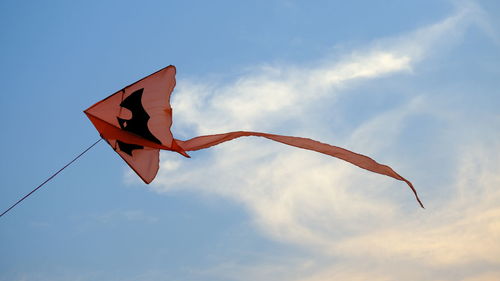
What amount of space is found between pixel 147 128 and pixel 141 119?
29 centimetres

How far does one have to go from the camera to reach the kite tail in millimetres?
12203

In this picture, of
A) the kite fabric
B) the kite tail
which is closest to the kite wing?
the kite fabric

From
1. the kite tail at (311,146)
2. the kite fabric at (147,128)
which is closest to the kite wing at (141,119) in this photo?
the kite fabric at (147,128)

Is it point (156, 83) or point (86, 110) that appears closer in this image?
point (86, 110)

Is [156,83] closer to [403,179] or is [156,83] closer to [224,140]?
[224,140]

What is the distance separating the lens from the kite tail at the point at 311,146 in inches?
480

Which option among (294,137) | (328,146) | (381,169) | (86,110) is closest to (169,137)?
(86,110)

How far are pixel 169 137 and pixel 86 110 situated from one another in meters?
2.06

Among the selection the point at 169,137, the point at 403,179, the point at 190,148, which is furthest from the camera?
the point at 190,148

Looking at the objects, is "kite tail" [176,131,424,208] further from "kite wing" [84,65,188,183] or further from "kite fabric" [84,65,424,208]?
"kite wing" [84,65,188,183]

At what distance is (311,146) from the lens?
42.0 ft

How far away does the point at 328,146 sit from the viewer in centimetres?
1279

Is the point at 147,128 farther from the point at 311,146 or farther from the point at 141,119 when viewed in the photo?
the point at 311,146

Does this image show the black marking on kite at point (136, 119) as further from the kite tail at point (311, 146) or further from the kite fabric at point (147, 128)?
the kite tail at point (311, 146)
